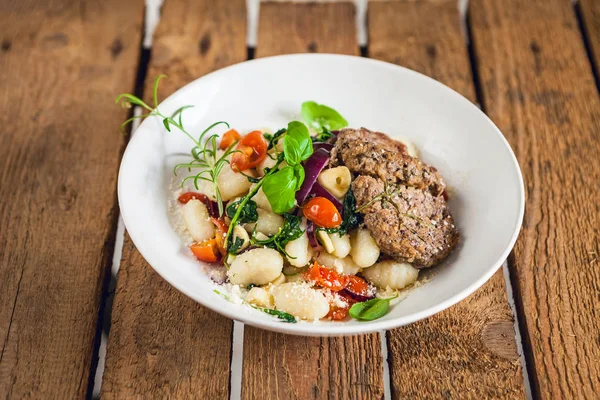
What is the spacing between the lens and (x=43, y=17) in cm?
343

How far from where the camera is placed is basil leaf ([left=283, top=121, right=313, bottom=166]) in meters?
2.10

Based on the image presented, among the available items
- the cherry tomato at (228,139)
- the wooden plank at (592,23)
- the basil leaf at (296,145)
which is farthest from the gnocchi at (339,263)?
the wooden plank at (592,23)

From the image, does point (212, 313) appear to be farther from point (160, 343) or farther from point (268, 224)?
point (268, 224)

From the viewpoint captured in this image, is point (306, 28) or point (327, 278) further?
point (306, 28)

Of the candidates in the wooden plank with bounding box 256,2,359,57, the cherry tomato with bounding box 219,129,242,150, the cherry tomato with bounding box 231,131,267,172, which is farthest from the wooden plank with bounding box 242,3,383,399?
the wooden plank with bounding box 256,2,359,57

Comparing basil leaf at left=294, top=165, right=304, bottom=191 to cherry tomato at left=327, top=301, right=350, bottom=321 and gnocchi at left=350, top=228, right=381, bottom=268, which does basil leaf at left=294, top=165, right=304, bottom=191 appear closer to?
gnocchi at left=350, top=228, right=381, bottom=268

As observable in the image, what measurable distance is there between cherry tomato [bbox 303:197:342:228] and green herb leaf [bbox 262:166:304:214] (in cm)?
7

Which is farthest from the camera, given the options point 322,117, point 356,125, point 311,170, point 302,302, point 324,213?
point 356,125

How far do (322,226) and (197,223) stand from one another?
1.41ft

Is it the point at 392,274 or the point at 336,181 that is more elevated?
the point at 336,181

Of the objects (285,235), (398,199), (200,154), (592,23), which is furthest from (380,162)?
(592,23)

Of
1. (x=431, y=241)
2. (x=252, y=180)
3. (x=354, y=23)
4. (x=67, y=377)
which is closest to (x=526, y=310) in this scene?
(x=431, y=241)

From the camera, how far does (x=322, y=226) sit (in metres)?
2.10

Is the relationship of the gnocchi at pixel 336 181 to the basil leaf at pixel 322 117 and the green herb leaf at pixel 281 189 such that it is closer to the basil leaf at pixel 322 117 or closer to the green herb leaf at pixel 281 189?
the green herb leaf at pixel 281 189
